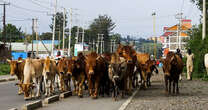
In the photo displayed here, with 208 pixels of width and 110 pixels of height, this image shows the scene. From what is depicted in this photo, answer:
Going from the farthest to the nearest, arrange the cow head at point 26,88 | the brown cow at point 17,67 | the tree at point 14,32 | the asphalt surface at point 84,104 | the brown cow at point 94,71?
the tree at point 14,32 → the brown cow at point 17,67 → the brown cow at point 94,71 → the cow head at point 26,88 → the asphalt surface at point 84,104

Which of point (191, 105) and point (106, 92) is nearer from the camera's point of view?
point (191, 105)

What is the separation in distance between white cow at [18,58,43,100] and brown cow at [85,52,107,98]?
2.20 meters

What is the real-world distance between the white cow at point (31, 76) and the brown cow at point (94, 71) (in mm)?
2202

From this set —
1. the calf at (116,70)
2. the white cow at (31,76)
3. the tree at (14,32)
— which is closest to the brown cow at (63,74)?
the white cow at (31,76)

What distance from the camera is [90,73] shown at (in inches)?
656

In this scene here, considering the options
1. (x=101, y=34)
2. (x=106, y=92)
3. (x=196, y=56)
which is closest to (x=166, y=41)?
(x=101, y=34)

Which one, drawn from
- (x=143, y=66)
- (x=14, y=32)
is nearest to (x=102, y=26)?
(x=14, y=32)

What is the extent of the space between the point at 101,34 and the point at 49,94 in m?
99.8

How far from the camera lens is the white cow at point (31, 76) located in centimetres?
1612

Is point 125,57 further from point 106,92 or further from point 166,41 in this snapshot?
point 166,41

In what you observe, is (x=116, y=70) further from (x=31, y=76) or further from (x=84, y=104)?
(x=31, y=76)

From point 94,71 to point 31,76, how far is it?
2623 mm

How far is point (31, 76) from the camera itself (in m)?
17.1

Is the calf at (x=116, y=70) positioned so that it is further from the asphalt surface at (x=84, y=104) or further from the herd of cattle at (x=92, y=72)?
the asphalt surface at (x=84, y=104)
